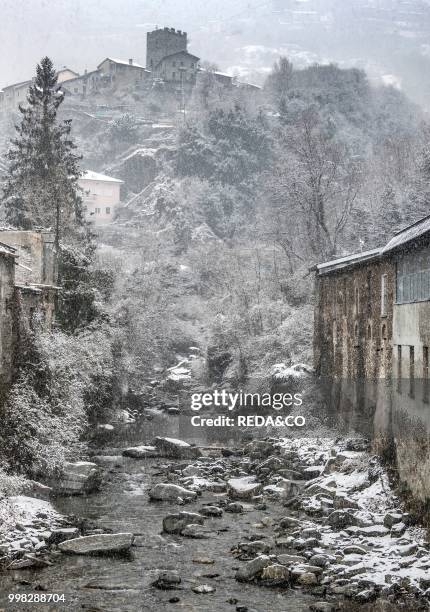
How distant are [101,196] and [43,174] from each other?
149ft

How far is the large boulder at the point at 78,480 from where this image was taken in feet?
70.8

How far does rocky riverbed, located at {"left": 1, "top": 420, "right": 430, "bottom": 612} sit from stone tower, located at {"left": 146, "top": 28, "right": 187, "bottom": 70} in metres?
105

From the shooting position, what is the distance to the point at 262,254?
55.8 meters

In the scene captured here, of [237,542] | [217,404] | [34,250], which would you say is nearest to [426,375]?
[237,542]

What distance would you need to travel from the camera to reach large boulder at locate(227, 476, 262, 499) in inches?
872

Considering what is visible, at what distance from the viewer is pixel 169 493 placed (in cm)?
2162

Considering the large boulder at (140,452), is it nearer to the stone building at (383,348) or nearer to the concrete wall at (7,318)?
the concrete wall at (7,318)

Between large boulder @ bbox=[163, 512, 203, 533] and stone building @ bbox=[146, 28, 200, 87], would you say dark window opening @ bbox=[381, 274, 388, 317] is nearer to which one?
large boulder @ bbox=[163, 512, 203, 533]

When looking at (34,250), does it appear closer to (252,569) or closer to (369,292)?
(369,292)

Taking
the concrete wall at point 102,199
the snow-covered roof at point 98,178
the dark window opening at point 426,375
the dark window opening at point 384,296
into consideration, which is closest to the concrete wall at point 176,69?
the snow-covered roof at point 98,178

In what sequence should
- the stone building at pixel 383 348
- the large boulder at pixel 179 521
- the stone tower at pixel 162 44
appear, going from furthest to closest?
the stone tower at pixel 162 44
the stone building at pixel 383 348
the large boulder at pixel 179 521

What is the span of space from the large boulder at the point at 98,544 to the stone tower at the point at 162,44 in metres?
112

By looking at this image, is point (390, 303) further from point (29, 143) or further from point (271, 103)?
point (271, 103)

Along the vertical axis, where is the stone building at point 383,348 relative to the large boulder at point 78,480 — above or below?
above
